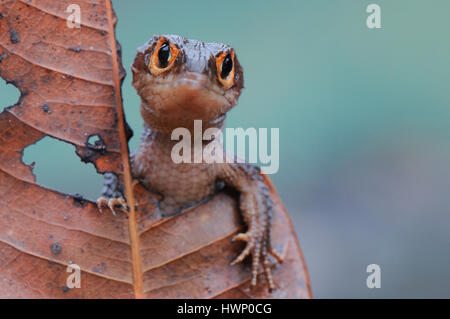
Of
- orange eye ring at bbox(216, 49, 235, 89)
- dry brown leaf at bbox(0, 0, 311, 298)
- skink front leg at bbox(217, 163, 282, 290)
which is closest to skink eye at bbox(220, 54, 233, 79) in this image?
orange eye ring at bbox(216, 49, 235, 89)

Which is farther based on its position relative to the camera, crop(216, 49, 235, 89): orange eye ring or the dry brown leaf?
crop(216, 49, 235, 89): orange eye ring

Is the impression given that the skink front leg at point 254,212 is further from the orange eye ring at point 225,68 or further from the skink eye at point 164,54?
the skink eye at point 164,54

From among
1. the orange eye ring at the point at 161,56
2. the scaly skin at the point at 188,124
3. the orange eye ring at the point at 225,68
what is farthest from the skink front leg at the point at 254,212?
the orange eye ring at the point at 161,56

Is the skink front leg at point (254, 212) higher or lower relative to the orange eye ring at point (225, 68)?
lower

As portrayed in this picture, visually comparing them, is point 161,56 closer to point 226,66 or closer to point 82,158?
point 226,66

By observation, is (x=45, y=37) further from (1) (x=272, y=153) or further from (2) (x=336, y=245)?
(2) (x=336, y=245)

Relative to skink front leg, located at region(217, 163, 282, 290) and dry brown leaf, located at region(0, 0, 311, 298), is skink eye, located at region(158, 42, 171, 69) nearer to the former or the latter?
dry brown leaf, located at region(0, 0, 311, 298)

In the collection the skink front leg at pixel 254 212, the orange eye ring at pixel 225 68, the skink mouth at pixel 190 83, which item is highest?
the orange eye ring at pixel 225 68
